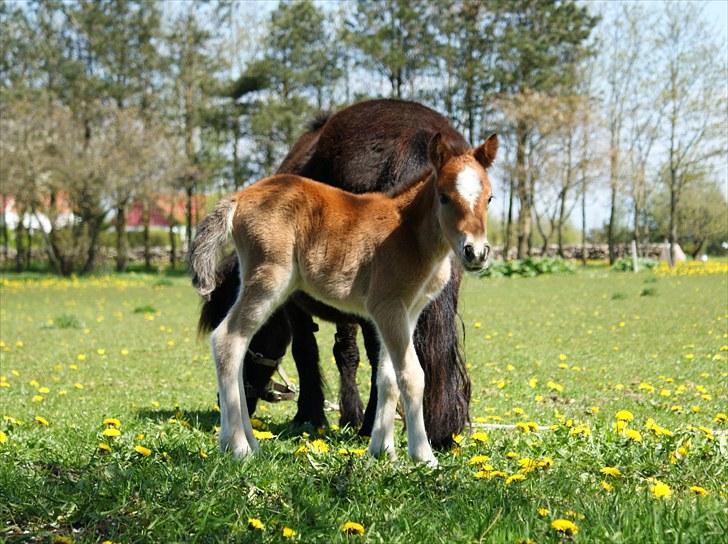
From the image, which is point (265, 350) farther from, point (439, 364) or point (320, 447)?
point (439, 364)

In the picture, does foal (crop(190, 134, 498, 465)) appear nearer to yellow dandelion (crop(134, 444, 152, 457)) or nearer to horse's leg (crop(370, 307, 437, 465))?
horse's leg (crop(370, 307, 437, 465))

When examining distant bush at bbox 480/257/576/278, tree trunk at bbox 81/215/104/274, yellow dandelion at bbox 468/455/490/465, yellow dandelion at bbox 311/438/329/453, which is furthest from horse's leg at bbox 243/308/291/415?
tree trunk at bbox 81/215/104/274

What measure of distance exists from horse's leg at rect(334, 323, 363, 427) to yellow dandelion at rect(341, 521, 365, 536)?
2.85m

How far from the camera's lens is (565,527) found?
113 inches

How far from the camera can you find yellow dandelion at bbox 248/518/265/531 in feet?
9.67

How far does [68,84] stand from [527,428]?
4191 cm

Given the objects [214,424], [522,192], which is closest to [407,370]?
[214,424]

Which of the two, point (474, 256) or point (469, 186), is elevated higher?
point (469, 186)

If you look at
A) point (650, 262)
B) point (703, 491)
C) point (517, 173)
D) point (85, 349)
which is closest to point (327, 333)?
point (85, 349)

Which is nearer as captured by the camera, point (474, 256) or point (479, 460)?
point (474, 256)

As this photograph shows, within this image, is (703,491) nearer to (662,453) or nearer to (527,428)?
(662,453)

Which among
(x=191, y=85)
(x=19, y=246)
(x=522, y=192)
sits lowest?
(x=19, y=246)

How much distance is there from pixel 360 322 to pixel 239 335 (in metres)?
1.10

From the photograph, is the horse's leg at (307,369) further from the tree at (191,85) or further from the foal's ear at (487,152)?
the tree at (191,85)
